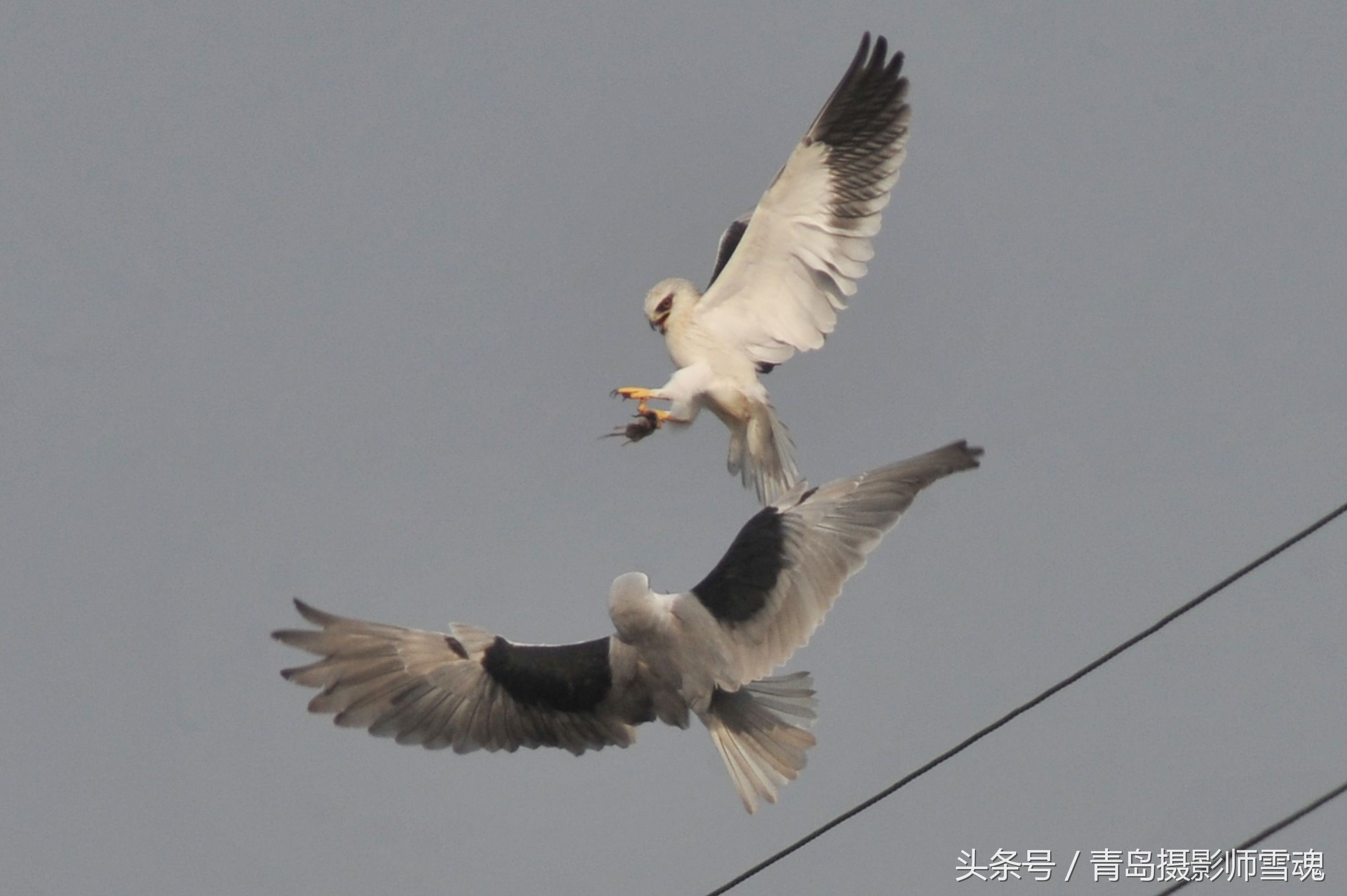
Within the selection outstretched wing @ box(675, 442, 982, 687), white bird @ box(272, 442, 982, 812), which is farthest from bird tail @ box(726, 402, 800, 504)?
outstretched wing @ box(675, 442, 982, 687)

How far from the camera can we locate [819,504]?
Result: 26.4 feet

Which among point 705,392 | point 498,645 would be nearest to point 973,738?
point 498,645

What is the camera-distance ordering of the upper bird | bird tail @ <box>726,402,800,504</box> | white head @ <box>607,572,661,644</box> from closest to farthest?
white head @ <box>607,572,661,644</box>
bird tail @ <box>726,402,800,504</box>
the upper bird

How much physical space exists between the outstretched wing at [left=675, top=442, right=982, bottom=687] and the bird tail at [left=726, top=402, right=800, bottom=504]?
4.81 feet

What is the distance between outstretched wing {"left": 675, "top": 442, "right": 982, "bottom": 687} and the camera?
793cm

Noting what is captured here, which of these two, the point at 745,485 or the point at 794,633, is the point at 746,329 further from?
the point at 794,633

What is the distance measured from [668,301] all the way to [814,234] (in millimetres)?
713

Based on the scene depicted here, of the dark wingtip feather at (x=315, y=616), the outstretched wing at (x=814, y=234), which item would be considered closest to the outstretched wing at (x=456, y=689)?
the dark wingtip feather at (x=315, y=616)

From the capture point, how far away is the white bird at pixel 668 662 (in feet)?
26.1

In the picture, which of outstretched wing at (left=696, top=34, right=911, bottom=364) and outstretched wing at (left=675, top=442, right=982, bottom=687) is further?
outstretched wing at (left=696, top=34, right=911, bottom=364)

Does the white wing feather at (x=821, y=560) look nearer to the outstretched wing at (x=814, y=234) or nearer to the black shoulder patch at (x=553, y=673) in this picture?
the black shoulder patch at (x=553, y=673)

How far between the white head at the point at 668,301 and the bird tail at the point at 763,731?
2.18 m

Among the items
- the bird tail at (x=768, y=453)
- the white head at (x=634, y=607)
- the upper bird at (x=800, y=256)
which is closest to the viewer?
the white head at (x=634, y=607)

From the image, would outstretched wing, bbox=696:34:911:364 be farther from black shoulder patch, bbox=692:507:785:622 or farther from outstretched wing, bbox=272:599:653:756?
outstretched wing, bbox=272:599:653:756
